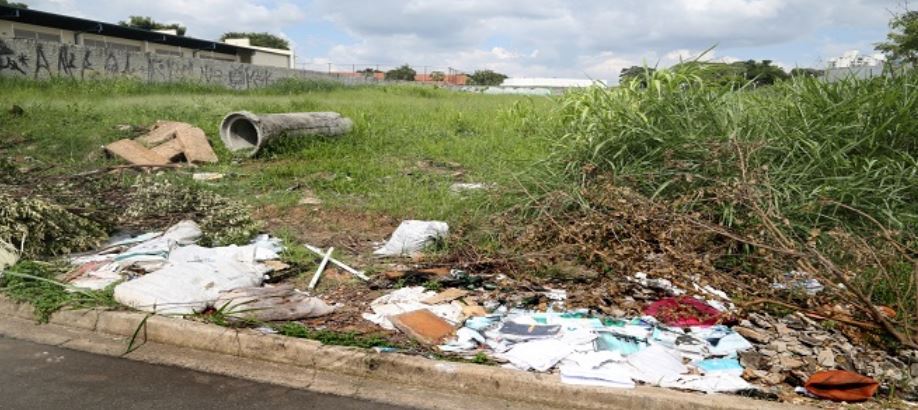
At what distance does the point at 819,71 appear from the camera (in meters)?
6.55

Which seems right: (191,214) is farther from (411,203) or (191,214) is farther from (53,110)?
(53,110)

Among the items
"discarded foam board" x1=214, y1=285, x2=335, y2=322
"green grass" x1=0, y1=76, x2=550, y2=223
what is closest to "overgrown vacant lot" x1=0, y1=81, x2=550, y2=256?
"green grass" x1=0, y1=76, x2=550, y2=223

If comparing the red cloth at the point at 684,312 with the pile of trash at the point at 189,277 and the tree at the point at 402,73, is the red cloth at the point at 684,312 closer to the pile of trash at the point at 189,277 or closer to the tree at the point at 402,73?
the pile of trash at the point at 189,277

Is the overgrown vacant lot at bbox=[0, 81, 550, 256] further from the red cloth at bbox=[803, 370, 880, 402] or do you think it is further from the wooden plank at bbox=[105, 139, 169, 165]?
the red cloth at bbox=[803, 370, 880, 402]

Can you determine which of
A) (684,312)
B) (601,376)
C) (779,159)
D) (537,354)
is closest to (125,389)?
(537,354)

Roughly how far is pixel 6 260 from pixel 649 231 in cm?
480

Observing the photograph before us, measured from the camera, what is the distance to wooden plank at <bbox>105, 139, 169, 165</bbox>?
9.22 meters

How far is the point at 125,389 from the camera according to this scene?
3.37 meters

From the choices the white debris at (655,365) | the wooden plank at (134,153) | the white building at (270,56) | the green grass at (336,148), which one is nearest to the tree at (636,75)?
the green grass at (336,148)

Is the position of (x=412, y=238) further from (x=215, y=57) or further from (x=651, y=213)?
(x=215, y=57)

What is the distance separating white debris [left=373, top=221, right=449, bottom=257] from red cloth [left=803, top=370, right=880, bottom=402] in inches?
125

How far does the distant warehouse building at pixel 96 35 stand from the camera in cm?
2745

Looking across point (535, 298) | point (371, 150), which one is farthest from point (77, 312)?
point (371, 150)

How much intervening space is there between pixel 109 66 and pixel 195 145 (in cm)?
1262
